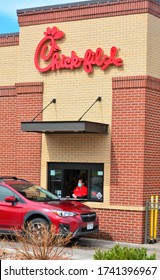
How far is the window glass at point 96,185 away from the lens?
15523mm

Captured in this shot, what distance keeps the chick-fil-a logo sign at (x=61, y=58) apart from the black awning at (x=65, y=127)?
178cm

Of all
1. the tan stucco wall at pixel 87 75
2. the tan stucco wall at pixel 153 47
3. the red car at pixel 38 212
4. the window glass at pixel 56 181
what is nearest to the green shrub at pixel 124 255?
the red car at pixel 38 212

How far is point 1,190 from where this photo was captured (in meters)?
13.9

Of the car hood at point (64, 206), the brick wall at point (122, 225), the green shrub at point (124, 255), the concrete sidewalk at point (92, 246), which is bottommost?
the concrete sidewalk at point (92, 246)

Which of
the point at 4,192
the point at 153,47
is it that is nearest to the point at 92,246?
the point at 4,192

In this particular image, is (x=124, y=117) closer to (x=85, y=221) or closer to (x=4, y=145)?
(x=85, y=221)

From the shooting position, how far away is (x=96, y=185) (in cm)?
1563

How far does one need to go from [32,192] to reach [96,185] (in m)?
2.31

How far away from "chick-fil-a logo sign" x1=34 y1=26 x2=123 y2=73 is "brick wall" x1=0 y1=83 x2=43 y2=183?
2.56 feet

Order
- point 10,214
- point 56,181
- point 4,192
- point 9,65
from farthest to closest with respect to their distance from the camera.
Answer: point 9,65 → point 56,181 → point 4,192 → point 10,214

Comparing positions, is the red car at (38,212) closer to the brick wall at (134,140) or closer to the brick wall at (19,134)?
the brick wall at (134,140)

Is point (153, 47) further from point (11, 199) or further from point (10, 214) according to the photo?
point (10, 214)

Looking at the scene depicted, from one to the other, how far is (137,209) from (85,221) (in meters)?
2.02

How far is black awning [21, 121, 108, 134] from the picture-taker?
47.4ft
